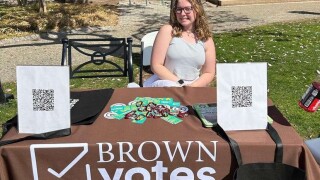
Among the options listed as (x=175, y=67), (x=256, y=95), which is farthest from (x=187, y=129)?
(x=175, y=67)

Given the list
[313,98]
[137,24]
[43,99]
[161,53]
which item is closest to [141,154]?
[43,99]

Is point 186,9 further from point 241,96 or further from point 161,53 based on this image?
point 241,96

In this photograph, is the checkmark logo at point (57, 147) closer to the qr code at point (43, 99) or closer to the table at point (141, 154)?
the table at point (141, 154)

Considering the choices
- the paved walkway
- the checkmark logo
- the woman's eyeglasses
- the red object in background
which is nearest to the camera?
the checkmark logo

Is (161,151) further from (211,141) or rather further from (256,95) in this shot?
(256,95)

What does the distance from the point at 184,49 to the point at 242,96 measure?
4.24 feet

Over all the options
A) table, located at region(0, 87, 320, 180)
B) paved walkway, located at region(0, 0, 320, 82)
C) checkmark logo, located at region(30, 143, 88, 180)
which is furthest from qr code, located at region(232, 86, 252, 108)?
paved walkway, located at region(0, 0, 320, 82)

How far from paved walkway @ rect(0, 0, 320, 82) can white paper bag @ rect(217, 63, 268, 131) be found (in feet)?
14.4

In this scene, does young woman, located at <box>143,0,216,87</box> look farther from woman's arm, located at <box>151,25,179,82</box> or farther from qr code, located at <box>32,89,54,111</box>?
qr code, located at <box>32,89,54,111</box>

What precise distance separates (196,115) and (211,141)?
305 mm

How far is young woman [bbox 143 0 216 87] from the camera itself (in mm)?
3154

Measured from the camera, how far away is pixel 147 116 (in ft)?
7.07

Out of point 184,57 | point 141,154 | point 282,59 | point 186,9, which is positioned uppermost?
point 186,9

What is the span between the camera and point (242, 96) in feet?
Answer: 6.44
